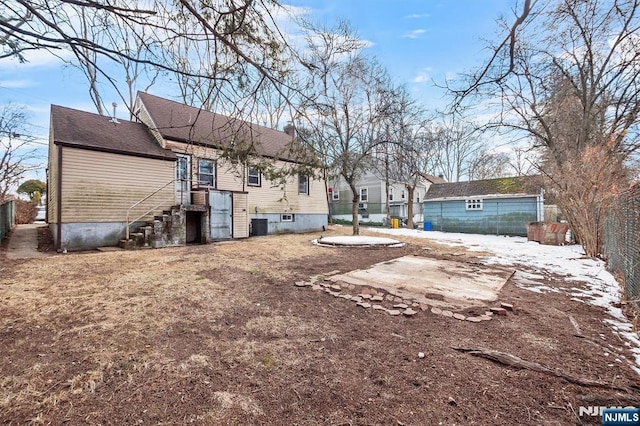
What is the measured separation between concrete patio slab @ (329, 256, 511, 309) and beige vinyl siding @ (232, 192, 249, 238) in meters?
7.97

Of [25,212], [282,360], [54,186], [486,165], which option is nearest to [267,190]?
[54,186]

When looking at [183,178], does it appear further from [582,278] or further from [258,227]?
[582,278]

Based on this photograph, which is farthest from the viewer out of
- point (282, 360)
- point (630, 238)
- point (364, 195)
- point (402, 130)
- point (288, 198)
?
point (364, 195)

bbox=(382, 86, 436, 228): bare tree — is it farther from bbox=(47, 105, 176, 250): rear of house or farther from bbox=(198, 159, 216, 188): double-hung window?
bbox=(47, 105, 176, 250): rear of house

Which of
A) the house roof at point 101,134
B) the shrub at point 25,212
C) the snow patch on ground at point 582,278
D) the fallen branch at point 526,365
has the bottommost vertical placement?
the snow patch on ground at point 582,278

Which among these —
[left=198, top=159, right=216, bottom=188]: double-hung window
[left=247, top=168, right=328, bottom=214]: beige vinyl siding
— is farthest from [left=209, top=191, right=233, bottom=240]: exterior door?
[left=247, top=168, right=328, bottom=214]: beige vinyl siding

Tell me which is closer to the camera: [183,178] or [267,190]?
[183,178]

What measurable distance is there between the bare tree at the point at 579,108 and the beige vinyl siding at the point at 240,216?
33.0 feet

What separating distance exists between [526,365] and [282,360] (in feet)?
7.11

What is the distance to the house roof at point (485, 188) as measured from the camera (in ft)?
53.0

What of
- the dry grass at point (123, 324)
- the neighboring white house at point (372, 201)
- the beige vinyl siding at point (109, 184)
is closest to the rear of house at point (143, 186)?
the beige vinyl siding at point (109, 184)

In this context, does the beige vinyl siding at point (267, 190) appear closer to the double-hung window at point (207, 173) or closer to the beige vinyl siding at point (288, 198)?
the beige vinyl siding at point (288, 198)

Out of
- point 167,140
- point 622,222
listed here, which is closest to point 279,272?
point 622,222

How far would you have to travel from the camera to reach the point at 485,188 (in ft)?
61.9
